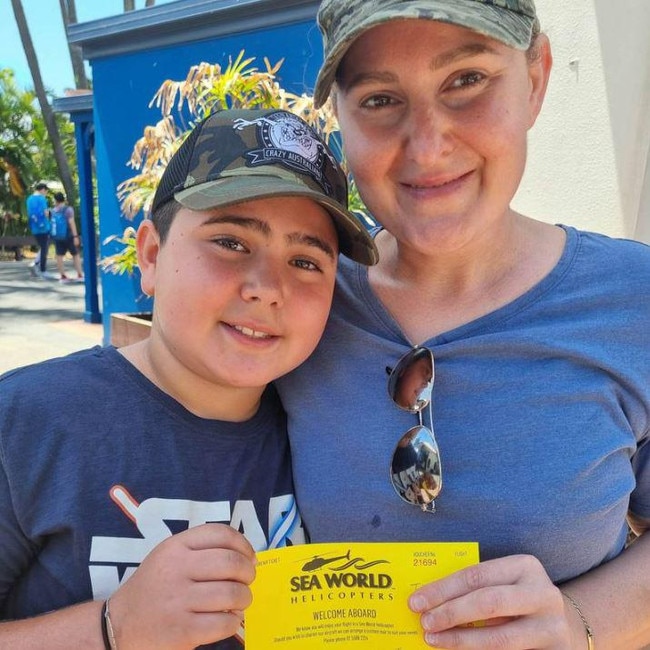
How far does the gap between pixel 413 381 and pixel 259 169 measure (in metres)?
0.53

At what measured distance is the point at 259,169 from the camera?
4.69 feet

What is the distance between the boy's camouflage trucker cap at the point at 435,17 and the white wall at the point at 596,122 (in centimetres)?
214

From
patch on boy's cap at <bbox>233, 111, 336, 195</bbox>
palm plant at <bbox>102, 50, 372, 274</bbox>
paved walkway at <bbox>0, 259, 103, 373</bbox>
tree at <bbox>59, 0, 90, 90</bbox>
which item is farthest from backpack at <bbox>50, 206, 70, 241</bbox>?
patch on boy's cap at <bbox>233, 111, 336, 195</bbox>

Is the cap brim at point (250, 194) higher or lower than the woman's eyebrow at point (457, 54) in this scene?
lower

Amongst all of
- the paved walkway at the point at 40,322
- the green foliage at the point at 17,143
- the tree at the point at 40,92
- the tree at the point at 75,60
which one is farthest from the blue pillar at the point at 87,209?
the green foliage at the point at 17,143

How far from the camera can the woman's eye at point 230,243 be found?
1399 millimetres

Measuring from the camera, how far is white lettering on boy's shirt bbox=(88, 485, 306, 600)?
1.32 meters

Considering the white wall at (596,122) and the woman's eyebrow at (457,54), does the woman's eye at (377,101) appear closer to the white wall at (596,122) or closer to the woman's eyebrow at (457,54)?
the woman's eyebrow at (457,54)

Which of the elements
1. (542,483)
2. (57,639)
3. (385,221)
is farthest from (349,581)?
(385,221)

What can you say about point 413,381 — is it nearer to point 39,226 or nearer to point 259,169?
point 259,169

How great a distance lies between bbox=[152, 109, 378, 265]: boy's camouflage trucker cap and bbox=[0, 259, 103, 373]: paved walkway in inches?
229

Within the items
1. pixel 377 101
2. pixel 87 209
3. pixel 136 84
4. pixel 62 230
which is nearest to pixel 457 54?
pixel 377 101

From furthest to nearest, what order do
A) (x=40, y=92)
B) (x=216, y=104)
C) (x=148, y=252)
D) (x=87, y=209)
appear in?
(x=40, y=92) < (x=87, y=209) < (x=216, y=104) < (x=148, y=252)

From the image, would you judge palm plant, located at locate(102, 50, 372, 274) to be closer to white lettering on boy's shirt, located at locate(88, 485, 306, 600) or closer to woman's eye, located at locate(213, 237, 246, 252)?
woman's eye, located at locate(213, 237, 246, 252)
